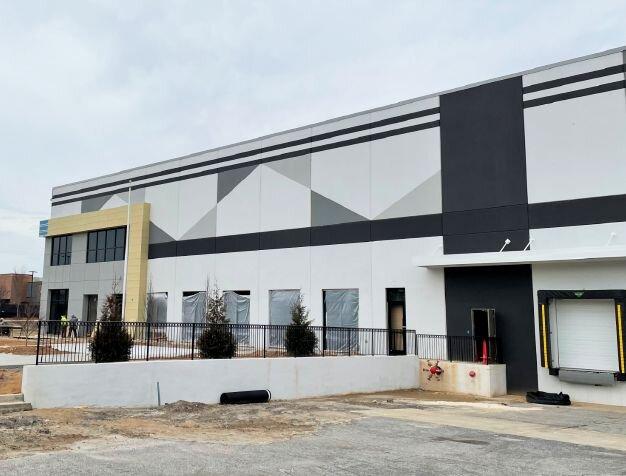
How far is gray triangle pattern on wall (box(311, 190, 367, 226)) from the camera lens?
27188mm

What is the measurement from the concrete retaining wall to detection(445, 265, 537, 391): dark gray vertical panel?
63 cm

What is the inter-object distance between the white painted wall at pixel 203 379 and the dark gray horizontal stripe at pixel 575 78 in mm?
11242

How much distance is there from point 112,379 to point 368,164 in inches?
606

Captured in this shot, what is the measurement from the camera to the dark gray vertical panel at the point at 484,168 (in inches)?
874

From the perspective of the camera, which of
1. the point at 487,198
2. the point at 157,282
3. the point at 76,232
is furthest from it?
the point at 76,232

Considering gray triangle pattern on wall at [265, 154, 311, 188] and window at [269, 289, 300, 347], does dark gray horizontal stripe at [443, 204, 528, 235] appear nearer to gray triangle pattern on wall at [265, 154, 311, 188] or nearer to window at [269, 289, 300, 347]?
gray triangle pattern on wall at [265, 154, 311, 188]

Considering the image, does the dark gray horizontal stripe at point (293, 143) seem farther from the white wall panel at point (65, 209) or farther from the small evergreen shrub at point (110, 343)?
the small evergreen shrub at point (110, 343)

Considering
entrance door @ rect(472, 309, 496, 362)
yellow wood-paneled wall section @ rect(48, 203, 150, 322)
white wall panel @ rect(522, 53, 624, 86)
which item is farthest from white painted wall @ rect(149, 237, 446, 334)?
white wall panel @ rect(522, 53, 624, 86)

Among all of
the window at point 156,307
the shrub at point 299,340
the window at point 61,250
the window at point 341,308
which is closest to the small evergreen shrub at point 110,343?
the shrub at point 299,340

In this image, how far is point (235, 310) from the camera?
31125 mm

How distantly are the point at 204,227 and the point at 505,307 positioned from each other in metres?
17.9

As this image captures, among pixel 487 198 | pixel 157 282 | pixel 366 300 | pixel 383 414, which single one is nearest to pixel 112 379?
pixel 383 414

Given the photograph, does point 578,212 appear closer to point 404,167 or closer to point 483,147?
point 483,147

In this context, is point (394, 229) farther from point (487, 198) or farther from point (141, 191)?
point (141, 191)
